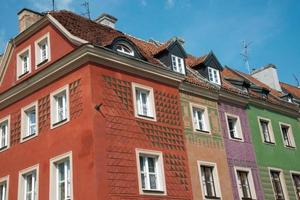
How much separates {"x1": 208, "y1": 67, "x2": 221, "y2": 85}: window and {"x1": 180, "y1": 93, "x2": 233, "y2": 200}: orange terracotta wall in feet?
8.39

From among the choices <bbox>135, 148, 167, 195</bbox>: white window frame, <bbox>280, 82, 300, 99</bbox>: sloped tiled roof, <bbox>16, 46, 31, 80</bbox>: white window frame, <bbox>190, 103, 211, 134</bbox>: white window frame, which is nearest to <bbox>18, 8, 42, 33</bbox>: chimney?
<bbox>16, 46, 31, 80</bbox>: white window frame

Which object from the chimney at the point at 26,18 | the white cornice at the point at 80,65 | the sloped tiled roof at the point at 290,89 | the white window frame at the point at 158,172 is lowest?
the white window frame at the point at 158,172

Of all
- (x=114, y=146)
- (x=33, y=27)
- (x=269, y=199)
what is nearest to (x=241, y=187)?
(x=269, y=199)

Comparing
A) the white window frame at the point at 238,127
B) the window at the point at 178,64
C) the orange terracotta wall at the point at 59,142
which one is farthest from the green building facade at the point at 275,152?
the orange terracotta wall at the point at 59,142

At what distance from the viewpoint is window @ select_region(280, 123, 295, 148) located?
3045cm

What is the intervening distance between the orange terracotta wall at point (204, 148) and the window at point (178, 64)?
1.79m

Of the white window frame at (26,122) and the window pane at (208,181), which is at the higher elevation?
the white window frame at (26,122)

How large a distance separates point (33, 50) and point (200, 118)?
9101 millimetres

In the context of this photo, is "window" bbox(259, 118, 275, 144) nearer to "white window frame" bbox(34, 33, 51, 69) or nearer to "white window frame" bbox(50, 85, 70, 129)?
"white window frame" bbox(50, 85, 70, 129)

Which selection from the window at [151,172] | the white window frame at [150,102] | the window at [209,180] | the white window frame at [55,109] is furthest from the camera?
the window at [209,180]

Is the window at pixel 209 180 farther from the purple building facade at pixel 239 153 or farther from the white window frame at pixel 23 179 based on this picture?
the white window frame at pixel 23 179

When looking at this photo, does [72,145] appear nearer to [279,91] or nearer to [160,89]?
[160,89]

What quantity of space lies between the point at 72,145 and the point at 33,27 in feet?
23.9

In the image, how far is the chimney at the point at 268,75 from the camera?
123 ft
